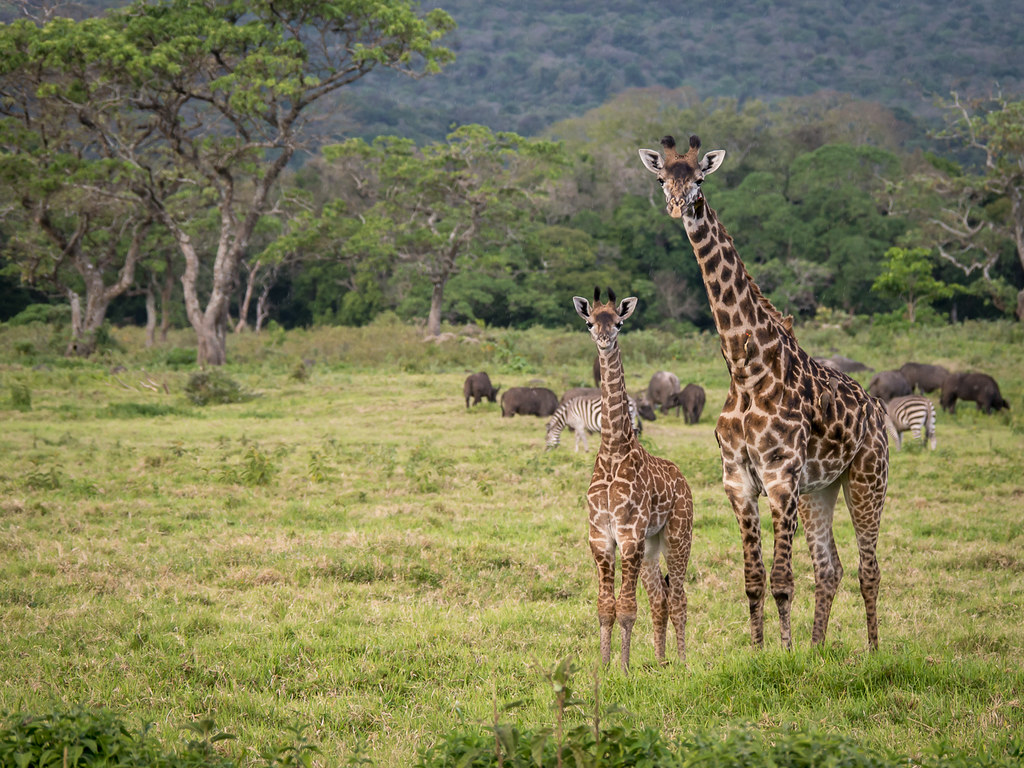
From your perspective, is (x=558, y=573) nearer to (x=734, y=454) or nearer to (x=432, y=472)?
(x=734, y=454)

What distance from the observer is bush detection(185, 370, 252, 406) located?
22.4 metres

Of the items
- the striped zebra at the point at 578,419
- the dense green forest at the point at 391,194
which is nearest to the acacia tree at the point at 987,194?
the dense green forest at the point at 391,194

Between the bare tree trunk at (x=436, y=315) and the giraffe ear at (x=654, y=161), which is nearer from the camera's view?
the giraffe ear at (x=654, y=161)

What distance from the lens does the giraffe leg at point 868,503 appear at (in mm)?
6781

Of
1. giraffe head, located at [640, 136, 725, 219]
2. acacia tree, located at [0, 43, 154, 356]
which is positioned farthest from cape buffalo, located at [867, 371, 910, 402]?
acacia tree, located at [0, 43, 154, 356]

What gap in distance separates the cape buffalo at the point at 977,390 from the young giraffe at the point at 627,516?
1590 centimetres

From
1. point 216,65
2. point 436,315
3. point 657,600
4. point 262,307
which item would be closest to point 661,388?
point 657,600

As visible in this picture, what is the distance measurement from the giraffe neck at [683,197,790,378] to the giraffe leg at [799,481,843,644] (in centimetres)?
129

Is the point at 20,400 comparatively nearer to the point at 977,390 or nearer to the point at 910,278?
the point at 977,390

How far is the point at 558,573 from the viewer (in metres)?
8.91

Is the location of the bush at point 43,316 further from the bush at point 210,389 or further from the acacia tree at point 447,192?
the bush at point 210,389

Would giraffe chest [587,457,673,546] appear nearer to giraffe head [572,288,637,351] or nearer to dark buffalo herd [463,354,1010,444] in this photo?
giraffe head [572,288,637,351]

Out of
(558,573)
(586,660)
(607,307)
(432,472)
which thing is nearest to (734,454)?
(607,307)

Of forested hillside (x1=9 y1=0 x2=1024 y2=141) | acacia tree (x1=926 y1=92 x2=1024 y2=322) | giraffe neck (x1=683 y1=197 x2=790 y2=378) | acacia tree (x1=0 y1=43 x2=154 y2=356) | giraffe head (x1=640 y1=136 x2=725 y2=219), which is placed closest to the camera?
giraffe head (x1=640 y1=136 x2=725 y2=219)
